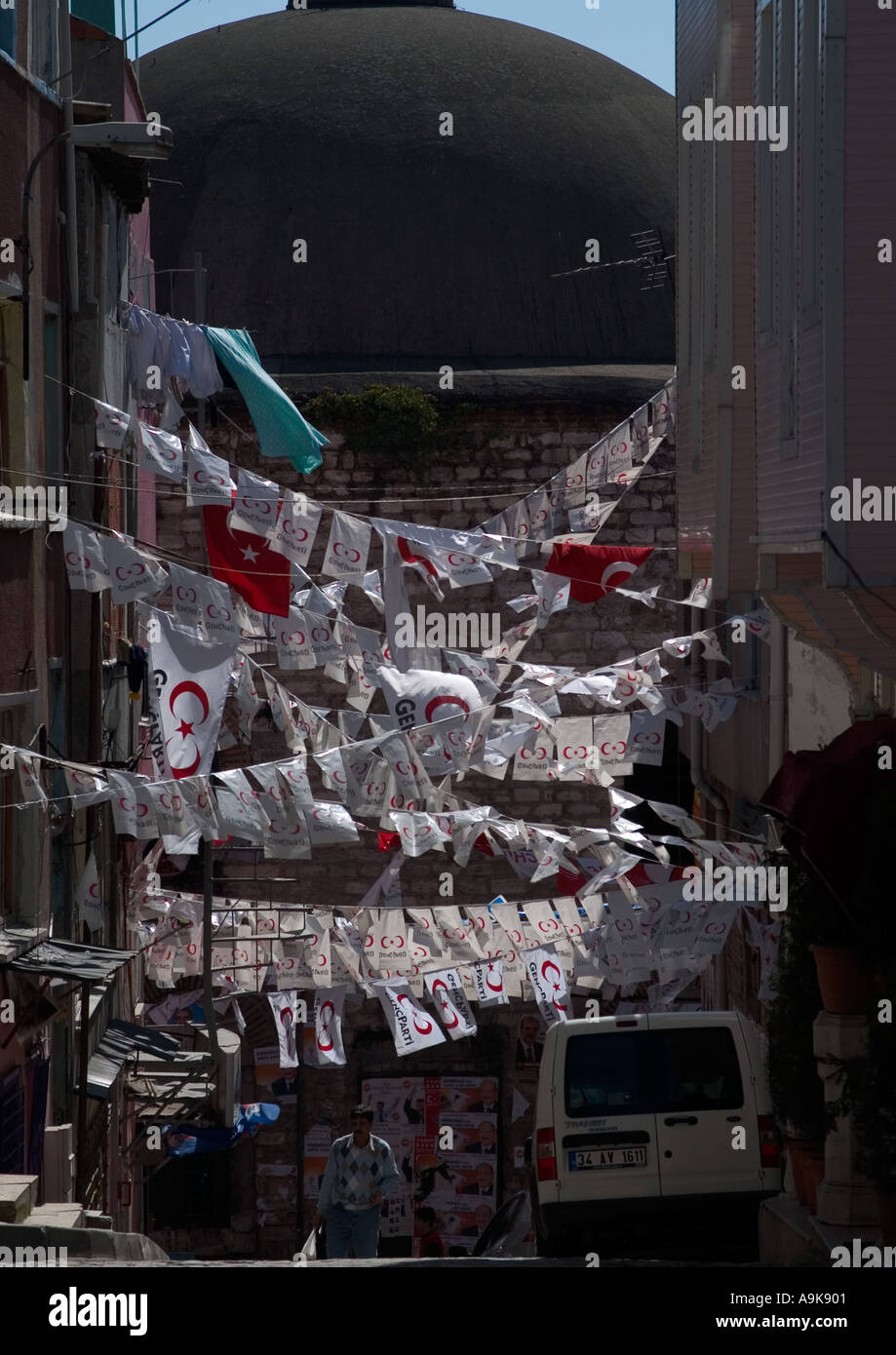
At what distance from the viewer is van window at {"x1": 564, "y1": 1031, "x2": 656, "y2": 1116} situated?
10914 millimetres

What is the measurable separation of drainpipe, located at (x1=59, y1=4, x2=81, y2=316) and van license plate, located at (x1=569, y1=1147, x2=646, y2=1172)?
7001 mm

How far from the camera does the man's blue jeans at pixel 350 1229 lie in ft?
41.2

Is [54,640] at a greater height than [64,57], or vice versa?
[64,57]

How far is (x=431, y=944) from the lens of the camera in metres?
15.5

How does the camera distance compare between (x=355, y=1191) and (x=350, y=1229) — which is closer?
(x=355, y=1191)

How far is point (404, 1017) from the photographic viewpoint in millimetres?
15555

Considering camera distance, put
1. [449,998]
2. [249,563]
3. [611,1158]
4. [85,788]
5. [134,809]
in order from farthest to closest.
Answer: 1. [449,998]
2. [249,563]
3. [85,788]
4. [134,809]
5. [611,1158]

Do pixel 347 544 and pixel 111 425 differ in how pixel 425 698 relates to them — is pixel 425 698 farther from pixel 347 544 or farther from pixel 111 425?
pixel 111 425

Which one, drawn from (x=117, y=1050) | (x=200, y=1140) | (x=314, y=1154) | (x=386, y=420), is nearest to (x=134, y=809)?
(x=117, y=1050)

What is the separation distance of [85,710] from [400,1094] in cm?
793

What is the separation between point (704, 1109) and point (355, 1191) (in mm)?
2756

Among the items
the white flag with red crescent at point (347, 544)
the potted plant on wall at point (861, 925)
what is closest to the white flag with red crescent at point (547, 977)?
the white flag with red crescent at point (347, 544)

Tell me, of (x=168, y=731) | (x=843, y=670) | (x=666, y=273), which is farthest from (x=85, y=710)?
(x=666, y=273)

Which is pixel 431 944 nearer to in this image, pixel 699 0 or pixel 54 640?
pixel 54 640
